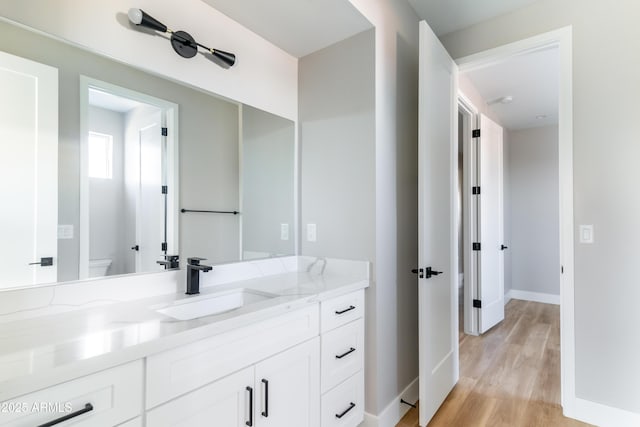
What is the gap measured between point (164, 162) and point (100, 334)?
33.8 inches

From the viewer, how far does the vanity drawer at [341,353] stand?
4.85 feet

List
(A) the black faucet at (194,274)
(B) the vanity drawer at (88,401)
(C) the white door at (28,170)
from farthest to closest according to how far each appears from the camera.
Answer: (A) the black faucet at (194,274), (C) the white door at (28,170), (B) the vanity drawer at (88,401)

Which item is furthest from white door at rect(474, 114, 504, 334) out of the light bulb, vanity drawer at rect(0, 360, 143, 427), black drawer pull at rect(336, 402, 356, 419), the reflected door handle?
the reflected door handle

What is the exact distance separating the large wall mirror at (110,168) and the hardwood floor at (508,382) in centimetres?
166

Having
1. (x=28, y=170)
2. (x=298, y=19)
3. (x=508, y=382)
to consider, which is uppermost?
(x=298, y=19)

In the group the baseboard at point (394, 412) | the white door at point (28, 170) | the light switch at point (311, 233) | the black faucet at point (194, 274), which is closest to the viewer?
the white door at point (28, 170)

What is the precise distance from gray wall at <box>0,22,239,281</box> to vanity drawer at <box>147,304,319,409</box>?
0.57 m

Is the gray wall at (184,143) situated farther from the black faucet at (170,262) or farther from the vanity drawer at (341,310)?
the vanity drawer at (341,310)

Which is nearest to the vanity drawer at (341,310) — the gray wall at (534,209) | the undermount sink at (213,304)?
the undermount sink at (213,304)

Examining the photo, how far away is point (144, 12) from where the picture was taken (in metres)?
1.34

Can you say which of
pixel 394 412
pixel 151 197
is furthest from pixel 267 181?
pixel 394 412

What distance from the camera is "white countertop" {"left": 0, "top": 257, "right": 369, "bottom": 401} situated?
69 cm

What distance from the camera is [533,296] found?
4629 mm

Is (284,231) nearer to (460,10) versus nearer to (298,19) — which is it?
(298,19)
